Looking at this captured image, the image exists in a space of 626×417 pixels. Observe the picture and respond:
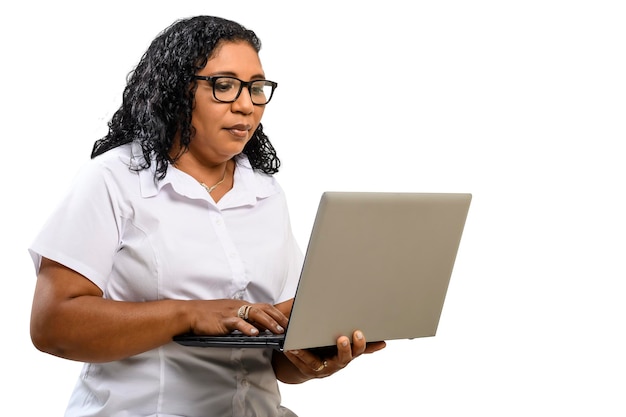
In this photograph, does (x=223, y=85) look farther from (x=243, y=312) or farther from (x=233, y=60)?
(x=243, y=312)

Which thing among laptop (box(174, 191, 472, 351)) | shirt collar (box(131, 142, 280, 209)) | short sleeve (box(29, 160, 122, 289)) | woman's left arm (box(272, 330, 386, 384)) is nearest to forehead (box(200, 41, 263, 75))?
shirt collar (box(131, 142, 280, 209))

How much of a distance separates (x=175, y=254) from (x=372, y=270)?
0.52 metres

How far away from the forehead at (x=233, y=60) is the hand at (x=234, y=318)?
1.99 feet

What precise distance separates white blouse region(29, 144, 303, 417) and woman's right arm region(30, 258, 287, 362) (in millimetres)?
63

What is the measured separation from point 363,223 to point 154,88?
745mm

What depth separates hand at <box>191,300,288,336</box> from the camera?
246cm

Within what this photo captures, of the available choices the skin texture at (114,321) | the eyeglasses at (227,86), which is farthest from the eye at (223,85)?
the skin texture at (114,321)

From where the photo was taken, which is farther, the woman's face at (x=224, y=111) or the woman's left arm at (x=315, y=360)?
the woman's face at (x=224, y=111)

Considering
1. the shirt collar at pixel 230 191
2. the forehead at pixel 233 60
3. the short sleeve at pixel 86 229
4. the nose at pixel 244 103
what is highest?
the forehead at pixel 233 60

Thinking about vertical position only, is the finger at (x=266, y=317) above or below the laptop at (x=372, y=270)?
below

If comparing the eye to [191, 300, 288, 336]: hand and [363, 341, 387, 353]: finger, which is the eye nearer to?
[191, 300, 288, 336]: hand

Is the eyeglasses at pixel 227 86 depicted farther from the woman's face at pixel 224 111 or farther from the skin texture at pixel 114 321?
the skin texture at pixel 114 321

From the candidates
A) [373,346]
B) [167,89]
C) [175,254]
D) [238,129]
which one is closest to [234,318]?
[175,254]

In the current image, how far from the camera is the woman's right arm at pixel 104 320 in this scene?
245 centimetres
